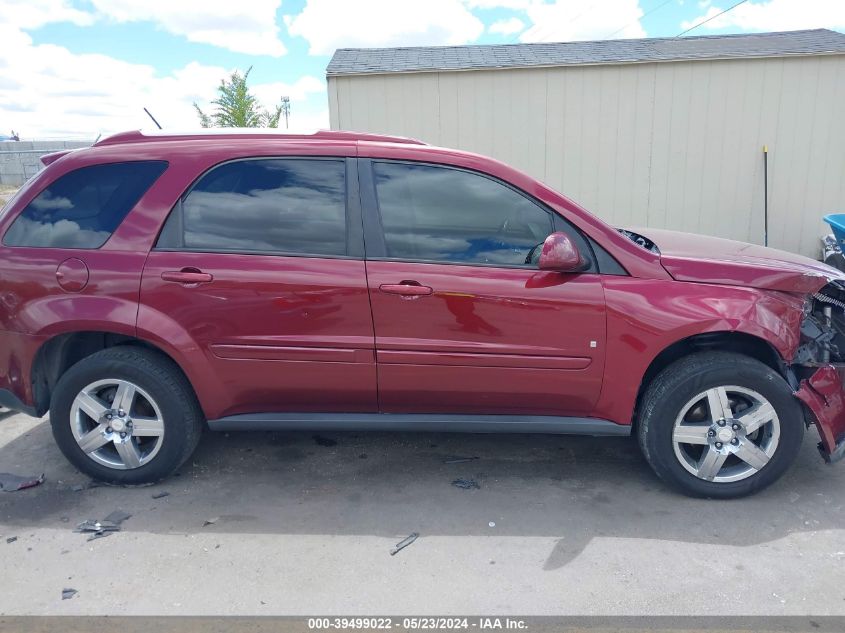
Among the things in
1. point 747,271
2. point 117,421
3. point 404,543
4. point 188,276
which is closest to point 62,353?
point 117,421

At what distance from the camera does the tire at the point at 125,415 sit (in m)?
3.46

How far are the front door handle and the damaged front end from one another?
1976 millimetres

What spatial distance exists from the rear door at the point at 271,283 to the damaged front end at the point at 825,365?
89.9 inches

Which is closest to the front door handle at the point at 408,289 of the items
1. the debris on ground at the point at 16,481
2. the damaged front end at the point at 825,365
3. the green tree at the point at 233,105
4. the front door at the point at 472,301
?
the front door at the point at 472,301

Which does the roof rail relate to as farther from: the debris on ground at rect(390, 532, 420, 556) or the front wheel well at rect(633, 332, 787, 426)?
the debris on ground at rect(390, 532, 420, 556)

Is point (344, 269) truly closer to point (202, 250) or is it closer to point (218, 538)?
point (202, 250)

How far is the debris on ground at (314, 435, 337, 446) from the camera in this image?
4181mm

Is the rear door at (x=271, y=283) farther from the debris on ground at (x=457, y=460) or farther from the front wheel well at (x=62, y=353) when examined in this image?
the debris on ground at (x=457, y=460)

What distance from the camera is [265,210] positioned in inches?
136

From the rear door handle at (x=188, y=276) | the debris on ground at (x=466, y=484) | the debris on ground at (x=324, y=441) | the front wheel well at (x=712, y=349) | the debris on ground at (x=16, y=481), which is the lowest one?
the debris on ground at (x=466, y=484)

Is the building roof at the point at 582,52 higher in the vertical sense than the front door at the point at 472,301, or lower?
higher

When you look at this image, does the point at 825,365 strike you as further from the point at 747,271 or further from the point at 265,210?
the point at 265,210

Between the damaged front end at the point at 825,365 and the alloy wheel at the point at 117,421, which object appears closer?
the damaged front end at the point at 825,365

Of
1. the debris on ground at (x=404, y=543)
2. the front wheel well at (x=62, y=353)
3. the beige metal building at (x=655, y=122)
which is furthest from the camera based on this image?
the beige metal building at (x=655, y=122)
